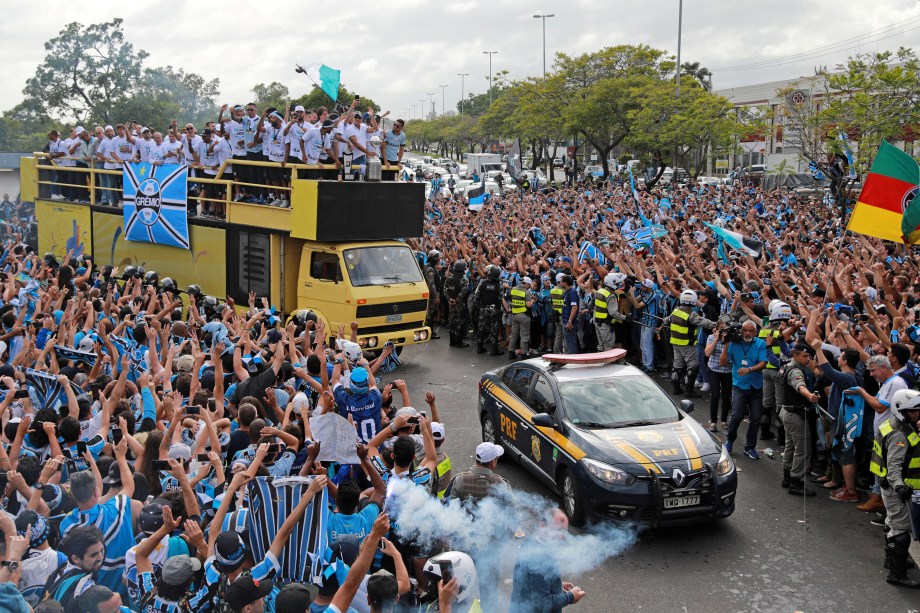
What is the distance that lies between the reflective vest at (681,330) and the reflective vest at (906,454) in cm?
500

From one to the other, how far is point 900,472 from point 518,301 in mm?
8951

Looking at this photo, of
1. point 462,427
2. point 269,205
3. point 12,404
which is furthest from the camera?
point 269,205

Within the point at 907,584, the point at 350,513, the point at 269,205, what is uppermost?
the point at 269,205

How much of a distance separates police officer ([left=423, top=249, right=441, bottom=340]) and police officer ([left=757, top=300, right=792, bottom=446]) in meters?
8.38

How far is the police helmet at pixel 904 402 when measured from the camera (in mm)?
7125

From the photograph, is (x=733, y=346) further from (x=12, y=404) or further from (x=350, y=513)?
(x=12, y=404)

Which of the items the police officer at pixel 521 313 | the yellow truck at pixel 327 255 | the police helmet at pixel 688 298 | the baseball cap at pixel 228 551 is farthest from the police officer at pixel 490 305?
the baseball cap at pixel 228 551

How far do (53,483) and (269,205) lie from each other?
9.79 metres

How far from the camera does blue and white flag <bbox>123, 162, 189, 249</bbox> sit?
16.6m

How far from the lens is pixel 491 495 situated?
5738 millimetres

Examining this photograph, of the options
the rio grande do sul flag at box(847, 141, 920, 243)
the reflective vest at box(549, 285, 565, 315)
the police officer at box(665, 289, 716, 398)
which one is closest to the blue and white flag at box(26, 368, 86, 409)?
the police officer at box(665, 289, 716, 398)

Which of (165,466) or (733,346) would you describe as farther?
(733,346)

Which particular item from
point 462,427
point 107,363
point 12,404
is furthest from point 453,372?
point 12,404

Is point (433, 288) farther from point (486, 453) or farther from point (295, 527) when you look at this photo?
point (295, 527)
